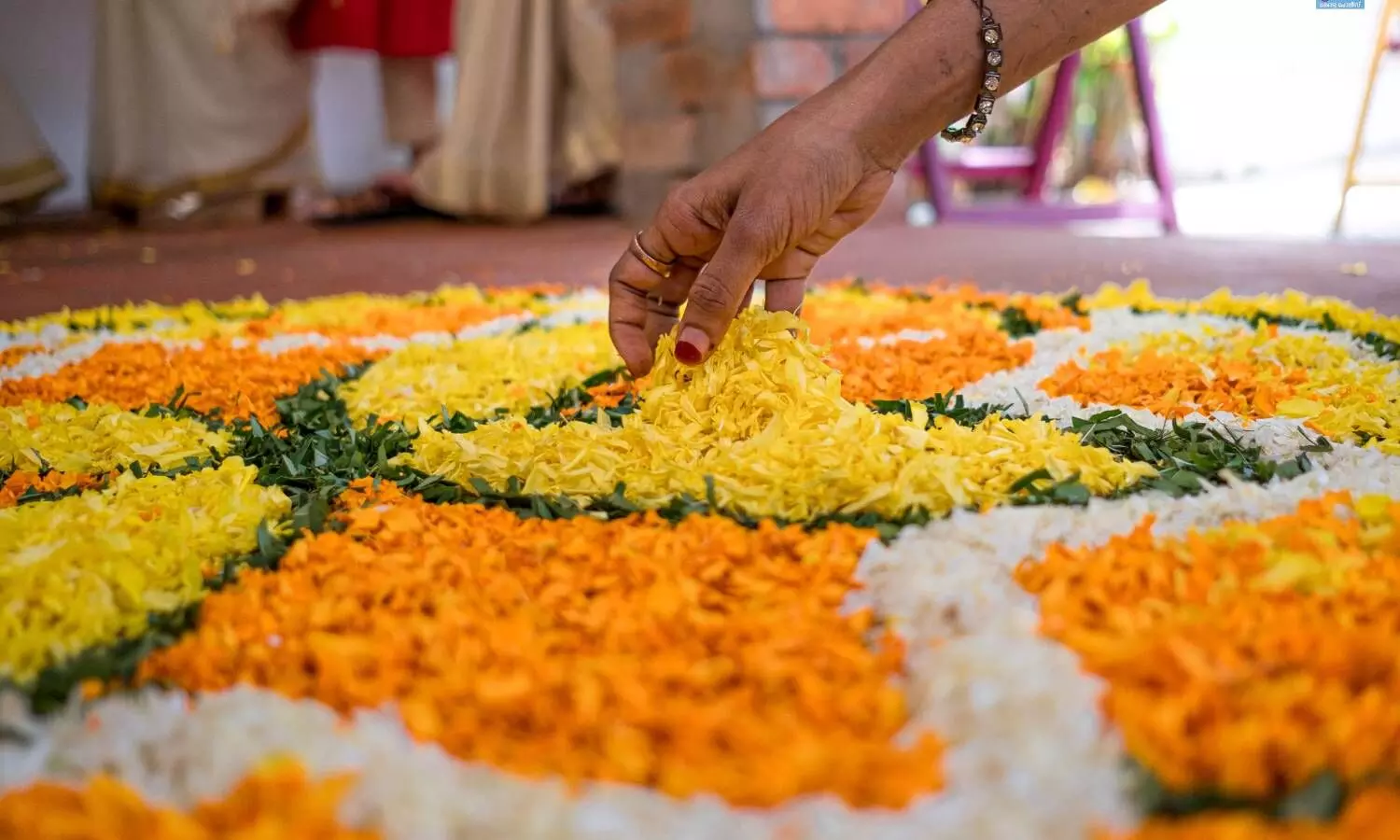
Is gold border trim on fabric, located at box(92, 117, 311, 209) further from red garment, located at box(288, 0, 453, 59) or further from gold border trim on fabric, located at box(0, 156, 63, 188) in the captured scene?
red garment, located at box(288, 0, 453, 59)

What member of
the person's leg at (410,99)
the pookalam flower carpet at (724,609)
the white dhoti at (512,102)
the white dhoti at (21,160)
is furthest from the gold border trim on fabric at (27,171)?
the pookalam flower carpet at (724,609)

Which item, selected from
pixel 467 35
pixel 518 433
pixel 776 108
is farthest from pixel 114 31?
pixel 518 433

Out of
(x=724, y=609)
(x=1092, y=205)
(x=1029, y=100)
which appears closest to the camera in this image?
(x=724, y=609)

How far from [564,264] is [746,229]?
6.39ft

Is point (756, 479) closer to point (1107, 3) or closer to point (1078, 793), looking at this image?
point (1078, 793)

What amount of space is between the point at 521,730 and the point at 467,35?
401 centimetres

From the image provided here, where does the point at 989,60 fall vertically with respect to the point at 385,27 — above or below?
above

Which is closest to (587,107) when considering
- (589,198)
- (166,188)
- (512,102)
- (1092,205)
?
(512,102)

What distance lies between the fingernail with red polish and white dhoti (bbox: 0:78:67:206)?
4256 millimetres

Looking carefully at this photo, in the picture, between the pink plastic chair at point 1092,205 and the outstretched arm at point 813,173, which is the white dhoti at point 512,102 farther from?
the outstretched arm at point 813,173

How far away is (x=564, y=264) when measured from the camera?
2922mm

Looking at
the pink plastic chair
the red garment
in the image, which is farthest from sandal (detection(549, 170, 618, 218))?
the pink plastic chair

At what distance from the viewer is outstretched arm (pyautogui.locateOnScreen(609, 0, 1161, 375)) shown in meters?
1.05

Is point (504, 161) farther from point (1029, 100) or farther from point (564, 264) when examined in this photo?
point (1029, 100)
